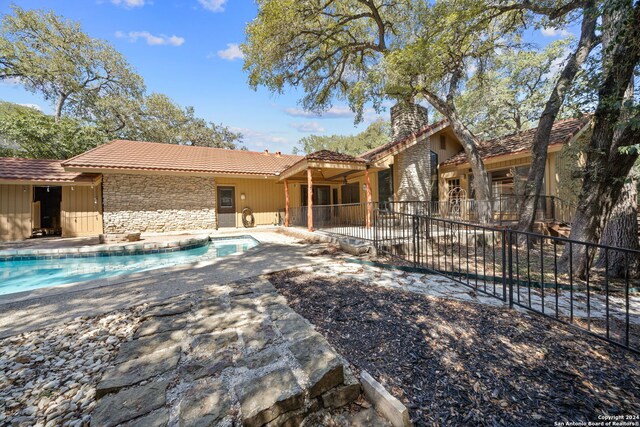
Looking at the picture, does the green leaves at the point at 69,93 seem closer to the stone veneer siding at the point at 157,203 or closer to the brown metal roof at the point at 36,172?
the brown metal roof at the point at 36,172

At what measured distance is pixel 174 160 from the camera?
38.8 ft

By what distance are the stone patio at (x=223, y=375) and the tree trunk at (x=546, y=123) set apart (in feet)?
27.2

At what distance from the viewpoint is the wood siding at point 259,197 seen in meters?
13.0

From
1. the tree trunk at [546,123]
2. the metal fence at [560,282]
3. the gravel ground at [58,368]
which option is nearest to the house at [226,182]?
the tree trunk at [546,123]

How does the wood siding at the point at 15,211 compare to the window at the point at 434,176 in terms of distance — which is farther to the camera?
the window at the point at 434,176

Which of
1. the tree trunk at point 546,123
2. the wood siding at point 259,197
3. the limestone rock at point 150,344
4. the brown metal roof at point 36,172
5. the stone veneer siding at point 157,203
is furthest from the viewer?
the wood siding at point 259,197

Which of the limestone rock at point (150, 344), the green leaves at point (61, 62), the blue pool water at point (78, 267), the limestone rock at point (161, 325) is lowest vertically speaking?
the blue pool water at point (78, 267)

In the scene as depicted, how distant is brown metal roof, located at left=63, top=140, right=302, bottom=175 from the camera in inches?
391

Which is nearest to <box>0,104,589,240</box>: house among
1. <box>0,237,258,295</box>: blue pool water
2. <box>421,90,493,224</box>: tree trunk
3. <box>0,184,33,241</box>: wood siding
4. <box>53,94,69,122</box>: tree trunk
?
<box>0,184,33,241</box>: wood siding

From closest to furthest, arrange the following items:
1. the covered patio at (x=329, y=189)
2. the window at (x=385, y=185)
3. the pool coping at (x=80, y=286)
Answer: the pool coping at (x=80, y=286), the covered patio at (x=329, y=189), the window at (x=385, y=185)

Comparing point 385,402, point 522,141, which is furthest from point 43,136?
point 522,141

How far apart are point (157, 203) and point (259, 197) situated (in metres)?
4.61

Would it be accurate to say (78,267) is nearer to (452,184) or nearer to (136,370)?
(136,370)

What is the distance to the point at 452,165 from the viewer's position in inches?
486
